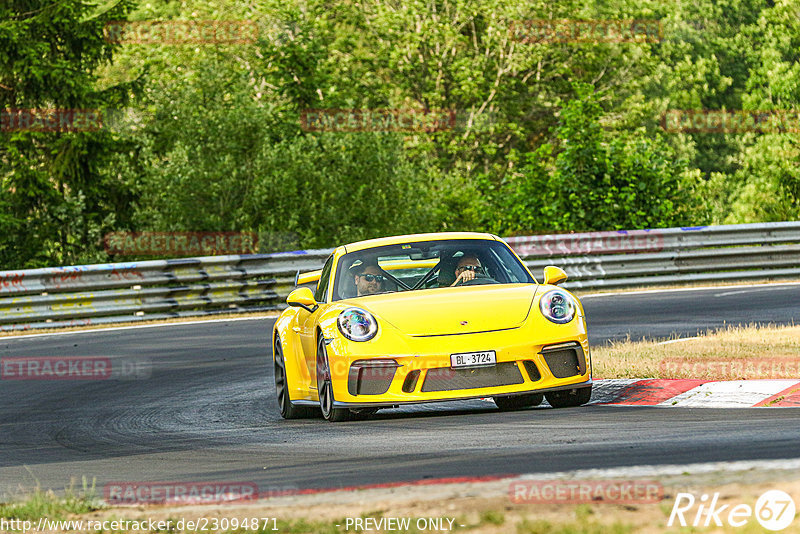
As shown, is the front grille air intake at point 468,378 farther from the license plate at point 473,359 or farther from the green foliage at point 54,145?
the green foliage at point 54,145

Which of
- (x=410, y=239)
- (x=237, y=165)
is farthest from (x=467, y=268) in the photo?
(x=237, y=165)

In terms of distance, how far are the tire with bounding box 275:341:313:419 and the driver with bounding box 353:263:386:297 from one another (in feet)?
3.44

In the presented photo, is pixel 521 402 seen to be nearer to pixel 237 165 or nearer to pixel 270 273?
pixel 270 273

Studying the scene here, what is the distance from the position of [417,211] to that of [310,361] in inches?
699

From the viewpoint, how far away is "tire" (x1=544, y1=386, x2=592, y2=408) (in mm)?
9375

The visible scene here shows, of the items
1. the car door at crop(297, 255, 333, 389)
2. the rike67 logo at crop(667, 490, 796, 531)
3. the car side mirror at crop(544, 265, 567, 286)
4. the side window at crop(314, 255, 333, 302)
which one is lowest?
the car door at crop(297, 255, 333, 389)

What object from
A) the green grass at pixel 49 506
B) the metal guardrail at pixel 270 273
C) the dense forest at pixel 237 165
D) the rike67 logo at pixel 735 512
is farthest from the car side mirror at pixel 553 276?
the dense forest at pixel 237 165

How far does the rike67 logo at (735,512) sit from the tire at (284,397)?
236 inches

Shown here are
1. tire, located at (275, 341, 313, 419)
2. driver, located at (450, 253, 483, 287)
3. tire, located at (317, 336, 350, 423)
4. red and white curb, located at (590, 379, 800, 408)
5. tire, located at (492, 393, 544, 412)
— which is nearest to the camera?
red and white curb, located at (590, 379, 800, 408)

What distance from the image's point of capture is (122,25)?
29.1m

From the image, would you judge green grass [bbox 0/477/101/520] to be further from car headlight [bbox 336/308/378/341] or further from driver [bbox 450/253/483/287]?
driver [bbox 450/253/483/287]

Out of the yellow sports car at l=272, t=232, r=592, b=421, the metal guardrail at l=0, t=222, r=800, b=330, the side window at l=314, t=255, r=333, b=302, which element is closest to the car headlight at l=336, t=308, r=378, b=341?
the yellow sports car at l=272, t=232, r=592, b=421

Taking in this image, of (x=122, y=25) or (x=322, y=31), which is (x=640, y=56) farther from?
(x=122, y=25)

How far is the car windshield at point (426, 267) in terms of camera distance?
400 inches
